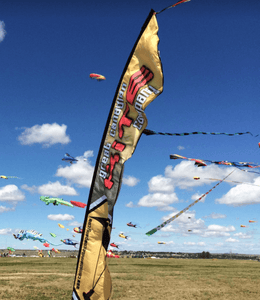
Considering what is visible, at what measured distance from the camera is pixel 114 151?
15.7 ft

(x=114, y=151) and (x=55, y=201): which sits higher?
(x=55, y=201)

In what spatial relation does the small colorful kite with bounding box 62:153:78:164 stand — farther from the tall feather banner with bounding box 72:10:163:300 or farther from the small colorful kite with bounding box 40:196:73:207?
the tall feather banner with bounding box 72:10:163:300

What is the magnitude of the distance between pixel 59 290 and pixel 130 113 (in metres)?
18.9

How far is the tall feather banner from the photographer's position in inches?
174

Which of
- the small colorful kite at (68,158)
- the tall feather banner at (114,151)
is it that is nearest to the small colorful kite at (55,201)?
the small colorful kite at (68,158)

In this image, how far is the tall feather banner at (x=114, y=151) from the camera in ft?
14.5

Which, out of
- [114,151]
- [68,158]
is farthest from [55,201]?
[114,151]

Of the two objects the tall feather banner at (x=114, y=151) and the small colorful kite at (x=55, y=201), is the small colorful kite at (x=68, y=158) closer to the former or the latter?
the small colorful kite at (x=55, y=201)

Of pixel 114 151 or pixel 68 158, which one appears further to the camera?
pixel 68 158

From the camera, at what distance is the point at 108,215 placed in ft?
15.3

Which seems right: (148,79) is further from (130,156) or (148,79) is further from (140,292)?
(140,292)

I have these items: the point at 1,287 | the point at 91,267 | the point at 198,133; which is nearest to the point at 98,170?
the point at 91,267

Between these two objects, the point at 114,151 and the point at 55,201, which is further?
the point at 55,201

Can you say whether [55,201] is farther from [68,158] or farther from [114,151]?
[114,151]
